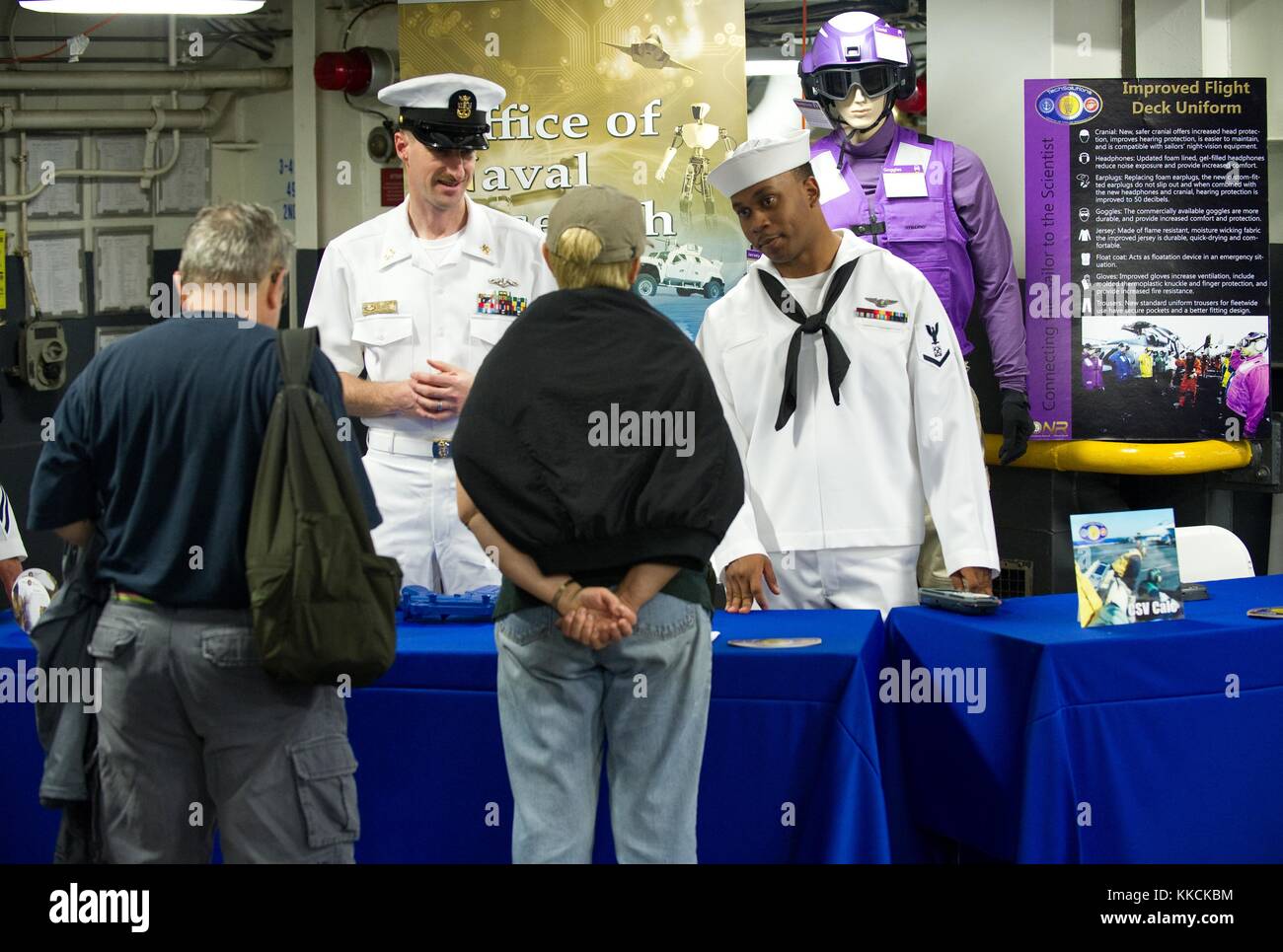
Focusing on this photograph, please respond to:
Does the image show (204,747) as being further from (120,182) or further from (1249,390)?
(120,182)

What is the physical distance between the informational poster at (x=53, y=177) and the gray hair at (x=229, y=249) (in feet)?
17.2

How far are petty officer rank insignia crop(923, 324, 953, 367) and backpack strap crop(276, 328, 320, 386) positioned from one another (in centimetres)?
148

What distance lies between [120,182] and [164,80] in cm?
55

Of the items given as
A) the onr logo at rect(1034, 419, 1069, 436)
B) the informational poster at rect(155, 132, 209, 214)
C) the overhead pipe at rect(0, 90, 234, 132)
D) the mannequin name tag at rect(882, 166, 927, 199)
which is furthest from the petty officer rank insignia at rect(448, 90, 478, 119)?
the informational poster at rect(155, 132, 209, 214)

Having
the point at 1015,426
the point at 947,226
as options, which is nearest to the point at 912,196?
the point at 947,226

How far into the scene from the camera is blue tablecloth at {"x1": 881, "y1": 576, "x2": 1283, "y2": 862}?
262 centimetres

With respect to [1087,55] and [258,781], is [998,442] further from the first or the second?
[258,781]

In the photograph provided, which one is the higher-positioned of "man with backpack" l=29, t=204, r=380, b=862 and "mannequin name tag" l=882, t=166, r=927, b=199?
"mannequin name tag" l=882, t=166, r=927, b=199

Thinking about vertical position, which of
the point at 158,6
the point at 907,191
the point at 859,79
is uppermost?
the point at 158,6

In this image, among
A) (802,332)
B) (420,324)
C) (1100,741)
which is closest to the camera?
(1100,741)

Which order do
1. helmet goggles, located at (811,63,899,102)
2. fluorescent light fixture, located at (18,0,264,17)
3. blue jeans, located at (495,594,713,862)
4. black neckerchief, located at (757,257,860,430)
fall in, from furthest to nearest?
fluorescent light fixture, located at (18,0,264,17) → helmet goggles, located at (811,63,899,102) → black neckerchief, located at (757,257,860,430) → blue jeans, located at (495,594,713,862)

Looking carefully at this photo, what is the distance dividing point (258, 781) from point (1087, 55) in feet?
13.6

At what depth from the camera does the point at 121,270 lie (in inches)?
293

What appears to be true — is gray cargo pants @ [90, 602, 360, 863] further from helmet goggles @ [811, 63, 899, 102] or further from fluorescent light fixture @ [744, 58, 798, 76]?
fluorescent light fixture @ [744, 58, 798, 76]
